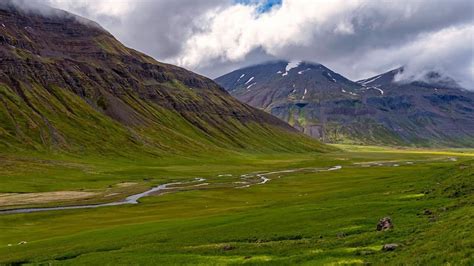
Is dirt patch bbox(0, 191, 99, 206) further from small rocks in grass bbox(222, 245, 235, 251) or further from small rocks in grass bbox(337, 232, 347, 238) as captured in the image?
small rocks in grass bbox(337, 232, 347, 238)

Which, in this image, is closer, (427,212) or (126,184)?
(427,212)

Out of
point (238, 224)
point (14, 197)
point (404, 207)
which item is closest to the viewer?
point (404, 207)

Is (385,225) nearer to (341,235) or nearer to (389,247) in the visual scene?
(341,235)

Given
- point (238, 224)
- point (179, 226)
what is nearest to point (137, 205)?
point (179, 226)

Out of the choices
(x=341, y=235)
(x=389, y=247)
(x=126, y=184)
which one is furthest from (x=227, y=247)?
(x=126, y=184)

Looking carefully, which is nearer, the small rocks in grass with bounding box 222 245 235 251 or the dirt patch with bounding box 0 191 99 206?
the small rocks in grass with bounding box 222 245 235 251

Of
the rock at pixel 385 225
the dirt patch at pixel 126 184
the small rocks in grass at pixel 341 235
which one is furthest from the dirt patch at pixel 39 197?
the rock at pixel 385 225

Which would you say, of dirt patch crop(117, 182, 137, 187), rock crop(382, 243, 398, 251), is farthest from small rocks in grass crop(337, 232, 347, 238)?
dirt patch crop(117, 182, 137, 187)

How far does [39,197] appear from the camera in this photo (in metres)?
130

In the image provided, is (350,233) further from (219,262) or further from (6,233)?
(6,233)

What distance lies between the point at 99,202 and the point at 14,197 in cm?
2987

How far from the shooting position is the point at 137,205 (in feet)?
362

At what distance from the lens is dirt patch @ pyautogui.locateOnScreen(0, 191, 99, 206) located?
121 m

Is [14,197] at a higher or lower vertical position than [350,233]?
higher
